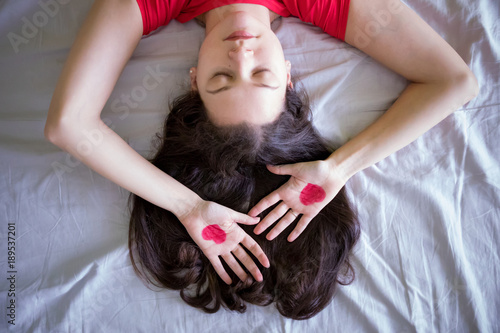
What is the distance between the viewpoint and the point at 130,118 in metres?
1.33

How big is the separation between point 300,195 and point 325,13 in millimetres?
702

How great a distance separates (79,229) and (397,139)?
1221 mm

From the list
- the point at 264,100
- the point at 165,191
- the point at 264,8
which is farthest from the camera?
the point at 264,8

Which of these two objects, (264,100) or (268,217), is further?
(268,217)

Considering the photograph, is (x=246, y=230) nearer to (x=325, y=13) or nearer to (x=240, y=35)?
(x=240, y=35)

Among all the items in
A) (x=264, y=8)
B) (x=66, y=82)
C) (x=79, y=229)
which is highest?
(x=264, y=8)

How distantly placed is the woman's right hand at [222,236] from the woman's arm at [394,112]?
65mm

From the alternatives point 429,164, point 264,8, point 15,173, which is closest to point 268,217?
point 429,164

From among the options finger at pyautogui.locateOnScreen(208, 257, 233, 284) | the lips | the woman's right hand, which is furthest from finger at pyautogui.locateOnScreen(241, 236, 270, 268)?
the lips

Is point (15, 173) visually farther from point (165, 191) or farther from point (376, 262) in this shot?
point (376, 262)

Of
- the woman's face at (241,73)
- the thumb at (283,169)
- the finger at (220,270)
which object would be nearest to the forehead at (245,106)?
the woman's face at (241,73)

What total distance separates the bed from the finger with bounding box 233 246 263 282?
14 cm

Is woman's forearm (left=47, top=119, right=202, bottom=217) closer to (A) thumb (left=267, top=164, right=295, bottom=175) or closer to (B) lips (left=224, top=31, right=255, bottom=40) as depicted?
(A) thumb (left=267, top=164, right=295, bottom=175)

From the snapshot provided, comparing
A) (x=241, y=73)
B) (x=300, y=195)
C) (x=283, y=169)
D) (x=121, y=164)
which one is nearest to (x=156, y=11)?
(x=241, y=73)
